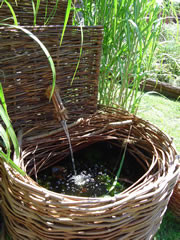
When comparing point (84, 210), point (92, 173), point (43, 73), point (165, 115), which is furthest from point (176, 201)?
point (165, 115)

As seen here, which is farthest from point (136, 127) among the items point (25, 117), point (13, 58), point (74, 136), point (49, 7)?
point (49, 7)

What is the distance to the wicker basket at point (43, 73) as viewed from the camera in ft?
3.19

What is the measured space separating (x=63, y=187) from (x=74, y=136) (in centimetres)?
27

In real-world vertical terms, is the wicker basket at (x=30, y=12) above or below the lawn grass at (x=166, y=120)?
above

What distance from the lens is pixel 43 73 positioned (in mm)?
1087

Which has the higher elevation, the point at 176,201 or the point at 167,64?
the point at 167,64

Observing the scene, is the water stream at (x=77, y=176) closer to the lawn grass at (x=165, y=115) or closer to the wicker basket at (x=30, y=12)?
the wicker basket at (x=30, y=12)

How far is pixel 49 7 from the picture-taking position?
1434mm

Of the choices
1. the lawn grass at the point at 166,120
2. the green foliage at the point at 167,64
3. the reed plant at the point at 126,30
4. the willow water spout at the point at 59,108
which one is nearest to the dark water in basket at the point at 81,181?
the willow water spout at the point at 59,108

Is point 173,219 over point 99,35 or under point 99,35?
under

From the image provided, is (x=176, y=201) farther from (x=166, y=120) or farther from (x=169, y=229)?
(x=166, y=120)

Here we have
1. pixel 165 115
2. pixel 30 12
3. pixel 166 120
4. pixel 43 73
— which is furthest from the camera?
pixel 165 115

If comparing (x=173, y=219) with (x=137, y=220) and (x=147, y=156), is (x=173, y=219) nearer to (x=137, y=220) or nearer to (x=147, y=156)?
(x=147, y=156)

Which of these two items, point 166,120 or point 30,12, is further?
point 166,120
